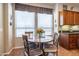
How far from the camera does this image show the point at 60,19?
1717mm

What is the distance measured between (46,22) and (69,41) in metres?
0.47

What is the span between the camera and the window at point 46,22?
5.12 feet

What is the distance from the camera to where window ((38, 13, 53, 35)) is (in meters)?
1.56

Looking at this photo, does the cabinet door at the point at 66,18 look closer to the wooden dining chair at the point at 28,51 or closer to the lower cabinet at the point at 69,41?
the lower cabinet at the point at 69,41

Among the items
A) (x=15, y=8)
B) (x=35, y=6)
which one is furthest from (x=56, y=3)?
(x=15, y=8)

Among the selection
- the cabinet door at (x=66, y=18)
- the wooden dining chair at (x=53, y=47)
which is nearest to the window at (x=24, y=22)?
the wooden dining chair at (x=53, y=47)

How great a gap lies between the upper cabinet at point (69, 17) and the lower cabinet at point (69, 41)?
187mm

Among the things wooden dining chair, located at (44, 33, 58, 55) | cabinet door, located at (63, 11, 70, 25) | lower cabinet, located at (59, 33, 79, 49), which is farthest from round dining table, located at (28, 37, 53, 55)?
cabinet door, located at (63, 11, 70, 25)

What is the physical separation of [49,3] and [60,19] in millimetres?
370

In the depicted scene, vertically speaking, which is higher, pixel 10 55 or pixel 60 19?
pixel 60 19

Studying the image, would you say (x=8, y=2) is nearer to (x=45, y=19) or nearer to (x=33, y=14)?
(x=33, y=14)

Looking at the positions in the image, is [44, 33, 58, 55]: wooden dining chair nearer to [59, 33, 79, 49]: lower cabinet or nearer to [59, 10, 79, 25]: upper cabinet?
[59, 33, 79, 49]: lower cabinet

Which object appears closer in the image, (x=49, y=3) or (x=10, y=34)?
(x=49, y=3)

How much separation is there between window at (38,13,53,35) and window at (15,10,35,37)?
0.31 ft
